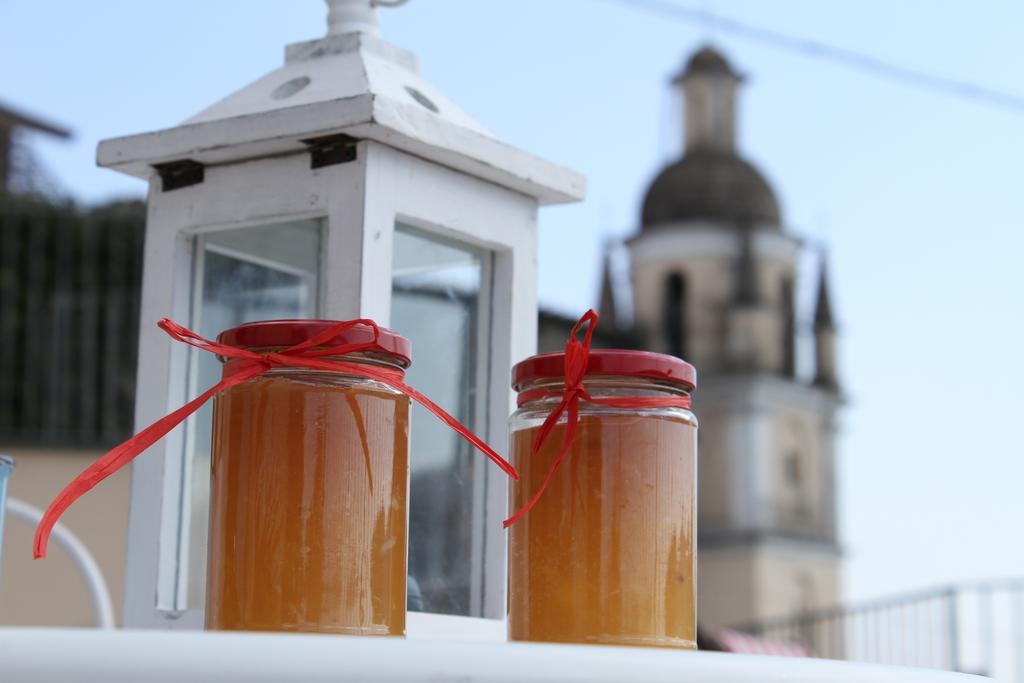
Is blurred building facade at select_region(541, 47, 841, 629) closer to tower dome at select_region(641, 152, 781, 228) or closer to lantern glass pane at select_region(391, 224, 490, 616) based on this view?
tower dome at select_region(641, 152, 781, 228)

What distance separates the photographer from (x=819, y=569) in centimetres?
2980

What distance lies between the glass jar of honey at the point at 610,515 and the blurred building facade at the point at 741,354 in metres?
27.9

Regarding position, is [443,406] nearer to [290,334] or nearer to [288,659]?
[290,334]

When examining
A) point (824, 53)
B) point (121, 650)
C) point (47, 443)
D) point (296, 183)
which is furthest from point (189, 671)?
point (824, 53)

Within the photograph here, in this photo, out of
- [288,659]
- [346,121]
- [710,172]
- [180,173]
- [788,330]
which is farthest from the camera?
[710,172]

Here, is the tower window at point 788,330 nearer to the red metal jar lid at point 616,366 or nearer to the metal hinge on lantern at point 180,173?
the metal hinge on lantern at point 180,173

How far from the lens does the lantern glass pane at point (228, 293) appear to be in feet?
4.74

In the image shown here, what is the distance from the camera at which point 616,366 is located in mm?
981

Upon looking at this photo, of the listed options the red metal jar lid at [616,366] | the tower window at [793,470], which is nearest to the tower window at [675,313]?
the tower window at [793,470]

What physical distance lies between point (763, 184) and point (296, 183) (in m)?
A: 31.0

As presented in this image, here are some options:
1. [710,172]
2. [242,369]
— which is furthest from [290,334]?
[710,172]

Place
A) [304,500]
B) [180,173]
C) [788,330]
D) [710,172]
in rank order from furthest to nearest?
[710,172] → [788,330] → [180,173] → [304,500]

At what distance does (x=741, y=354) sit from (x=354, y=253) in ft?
95.2

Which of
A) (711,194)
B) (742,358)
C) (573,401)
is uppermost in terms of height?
(711,194)
